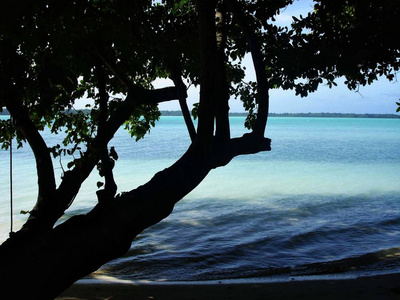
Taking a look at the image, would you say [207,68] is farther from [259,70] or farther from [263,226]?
[263,226]

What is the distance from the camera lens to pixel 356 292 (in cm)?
559

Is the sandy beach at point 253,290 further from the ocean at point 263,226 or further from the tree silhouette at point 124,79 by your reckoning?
the tree silhouette at point 124,79

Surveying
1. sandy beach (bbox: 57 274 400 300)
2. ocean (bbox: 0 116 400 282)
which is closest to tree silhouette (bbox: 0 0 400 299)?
sandy beach (bbox: 57 274 400 300)

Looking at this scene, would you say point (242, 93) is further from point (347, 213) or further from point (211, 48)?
point (347, 213)

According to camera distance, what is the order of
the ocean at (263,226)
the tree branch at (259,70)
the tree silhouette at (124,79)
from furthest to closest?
the ocean at (263,226)
the tree branch at (259,70)
the tree silhouette at (124,79)

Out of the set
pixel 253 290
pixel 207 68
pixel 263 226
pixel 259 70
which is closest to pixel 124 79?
pixel 207 68

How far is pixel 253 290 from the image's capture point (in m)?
5.95

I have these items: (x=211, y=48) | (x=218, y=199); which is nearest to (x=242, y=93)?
(x=211, y=48)

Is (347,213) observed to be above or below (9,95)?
below

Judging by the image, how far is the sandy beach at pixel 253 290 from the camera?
18.3ft

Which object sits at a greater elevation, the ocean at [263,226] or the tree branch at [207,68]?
the tree branch at [207,68]

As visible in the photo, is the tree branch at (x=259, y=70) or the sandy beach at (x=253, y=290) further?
the sandy beach at (x=253, y=290)

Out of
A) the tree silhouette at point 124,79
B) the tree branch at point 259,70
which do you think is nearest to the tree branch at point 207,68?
the tree silhouette at point 124,79

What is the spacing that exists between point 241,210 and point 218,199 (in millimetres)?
2241
